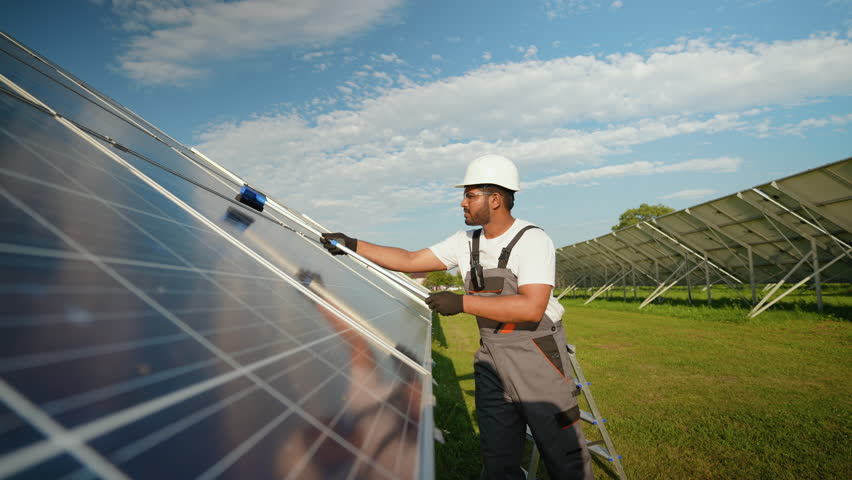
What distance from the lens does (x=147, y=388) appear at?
755 millimetres

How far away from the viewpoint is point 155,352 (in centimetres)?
87

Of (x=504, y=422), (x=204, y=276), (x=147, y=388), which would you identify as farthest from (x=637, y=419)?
(x=147, y=388)

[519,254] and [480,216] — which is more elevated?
[480,216]

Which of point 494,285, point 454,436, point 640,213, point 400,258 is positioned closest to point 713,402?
point 454,436

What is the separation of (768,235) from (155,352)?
678 inches

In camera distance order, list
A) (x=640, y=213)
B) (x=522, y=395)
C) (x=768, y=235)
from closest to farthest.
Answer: (x=522, y=395)
(x=768, y=235)
(x=640, y=213)

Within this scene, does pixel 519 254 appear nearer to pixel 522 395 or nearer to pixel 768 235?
pixel 522 395

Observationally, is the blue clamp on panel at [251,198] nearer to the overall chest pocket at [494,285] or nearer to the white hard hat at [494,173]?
the white hard hat at [494,173]

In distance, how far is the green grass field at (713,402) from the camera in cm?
403

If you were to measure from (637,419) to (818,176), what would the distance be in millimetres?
9423

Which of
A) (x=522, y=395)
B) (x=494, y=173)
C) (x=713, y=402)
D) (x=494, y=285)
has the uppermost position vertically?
(x=494, y=173)

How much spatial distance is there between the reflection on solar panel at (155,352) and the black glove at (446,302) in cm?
60

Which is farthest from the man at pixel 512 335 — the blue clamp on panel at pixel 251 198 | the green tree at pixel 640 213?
the green tree at pixel 640 213

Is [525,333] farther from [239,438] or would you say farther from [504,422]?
[239,438]
